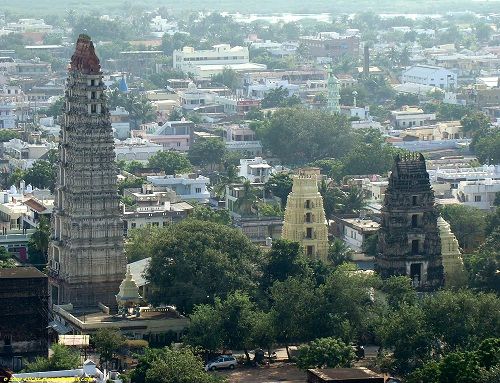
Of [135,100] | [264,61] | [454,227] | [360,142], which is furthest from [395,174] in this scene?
[264,61]

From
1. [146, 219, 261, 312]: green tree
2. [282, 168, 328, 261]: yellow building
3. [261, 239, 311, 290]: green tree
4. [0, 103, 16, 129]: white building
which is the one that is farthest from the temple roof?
[0, 103, 16, 129]: white building

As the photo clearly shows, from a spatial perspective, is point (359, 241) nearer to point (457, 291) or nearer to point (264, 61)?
point (457, 291)

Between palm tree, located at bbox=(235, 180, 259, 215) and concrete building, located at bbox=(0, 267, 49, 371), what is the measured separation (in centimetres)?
2857

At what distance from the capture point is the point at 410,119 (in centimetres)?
15200

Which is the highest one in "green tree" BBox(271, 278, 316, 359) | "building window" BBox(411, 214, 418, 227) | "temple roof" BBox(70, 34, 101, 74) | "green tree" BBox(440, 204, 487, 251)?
"temple roof" BBox(70, 34, 101, 74)

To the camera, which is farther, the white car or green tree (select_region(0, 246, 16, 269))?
green tree (select_region(0, 246, 16, 269))

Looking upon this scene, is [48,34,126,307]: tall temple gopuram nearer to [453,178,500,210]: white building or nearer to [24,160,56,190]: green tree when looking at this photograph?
[453,178,500,210]: white building

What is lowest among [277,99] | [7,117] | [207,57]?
[7,117]

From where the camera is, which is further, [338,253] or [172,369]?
[338,253]

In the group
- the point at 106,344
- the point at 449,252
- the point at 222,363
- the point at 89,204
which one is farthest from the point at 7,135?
the point at 222,363

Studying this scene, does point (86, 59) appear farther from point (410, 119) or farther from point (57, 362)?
point (410, 119)

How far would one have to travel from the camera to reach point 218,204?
356ft

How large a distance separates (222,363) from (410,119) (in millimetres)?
75875

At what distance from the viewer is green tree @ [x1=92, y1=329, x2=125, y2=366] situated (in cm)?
7712
